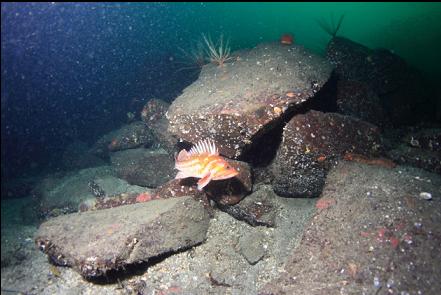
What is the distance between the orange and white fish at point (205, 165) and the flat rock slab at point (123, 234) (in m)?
0.84

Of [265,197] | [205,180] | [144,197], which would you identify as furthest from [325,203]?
[144,197]

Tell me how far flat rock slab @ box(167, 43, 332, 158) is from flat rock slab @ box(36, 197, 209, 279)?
1.37 m

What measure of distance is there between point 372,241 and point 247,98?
9.63 feet

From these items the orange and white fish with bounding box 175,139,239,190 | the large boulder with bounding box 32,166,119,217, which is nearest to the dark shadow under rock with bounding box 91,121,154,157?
the large boulder with bounding box 32,166,119,217

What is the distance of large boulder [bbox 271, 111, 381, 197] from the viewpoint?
4.75 metres

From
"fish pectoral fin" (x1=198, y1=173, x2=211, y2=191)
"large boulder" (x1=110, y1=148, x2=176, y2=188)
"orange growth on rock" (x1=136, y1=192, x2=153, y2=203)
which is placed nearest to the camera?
"fish pectoral fin" (x1=198, y1=173, x2=211, y2=191)

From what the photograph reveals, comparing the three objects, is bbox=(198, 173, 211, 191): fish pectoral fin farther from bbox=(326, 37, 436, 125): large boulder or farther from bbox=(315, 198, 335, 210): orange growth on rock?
bbox=(326, 37, 436, 125): large boulder

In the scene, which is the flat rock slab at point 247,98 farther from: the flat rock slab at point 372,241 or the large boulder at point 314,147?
the flat rock slab at point 372,241

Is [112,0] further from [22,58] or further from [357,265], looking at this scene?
[357,265]

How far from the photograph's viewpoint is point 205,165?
426cm

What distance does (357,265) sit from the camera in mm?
3434

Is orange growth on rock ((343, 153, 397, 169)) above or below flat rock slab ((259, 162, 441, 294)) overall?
above

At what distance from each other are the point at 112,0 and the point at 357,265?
66.2 metres

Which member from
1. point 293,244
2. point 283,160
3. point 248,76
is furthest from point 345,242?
point 248,76
